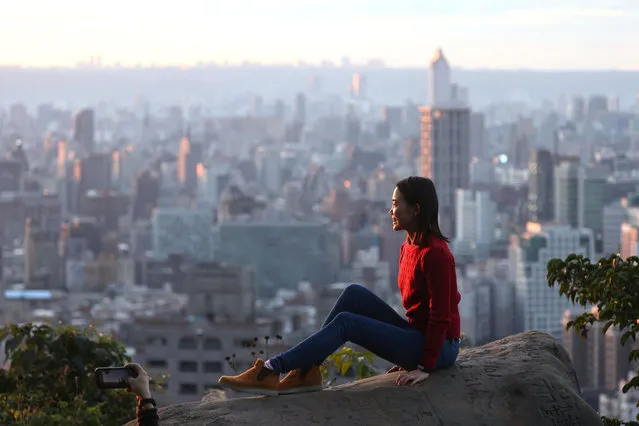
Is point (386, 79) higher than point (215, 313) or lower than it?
higher

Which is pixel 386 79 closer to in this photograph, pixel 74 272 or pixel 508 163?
pixel 508 163

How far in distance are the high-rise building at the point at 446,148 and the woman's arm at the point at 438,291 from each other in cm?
9461

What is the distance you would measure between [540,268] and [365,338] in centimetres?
6661

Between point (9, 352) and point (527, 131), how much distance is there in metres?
112

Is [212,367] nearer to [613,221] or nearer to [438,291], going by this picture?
[438,291]

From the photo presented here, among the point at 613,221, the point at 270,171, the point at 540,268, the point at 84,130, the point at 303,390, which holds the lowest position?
the point at 540,268

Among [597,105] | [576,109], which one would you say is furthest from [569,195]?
[576,109]

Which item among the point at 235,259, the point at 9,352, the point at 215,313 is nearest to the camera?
the point at 9,352

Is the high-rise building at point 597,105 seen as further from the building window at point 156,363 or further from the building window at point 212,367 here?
the building window at point 212,367

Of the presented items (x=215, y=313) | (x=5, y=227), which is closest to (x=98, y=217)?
(x=5, y=227)

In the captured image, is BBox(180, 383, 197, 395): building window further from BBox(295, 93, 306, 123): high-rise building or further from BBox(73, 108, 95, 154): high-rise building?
BBox(295, 93, 306, 123): high-rise building

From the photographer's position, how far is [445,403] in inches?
140

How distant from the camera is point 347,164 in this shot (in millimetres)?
113812

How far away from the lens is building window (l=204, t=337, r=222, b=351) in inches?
1430
